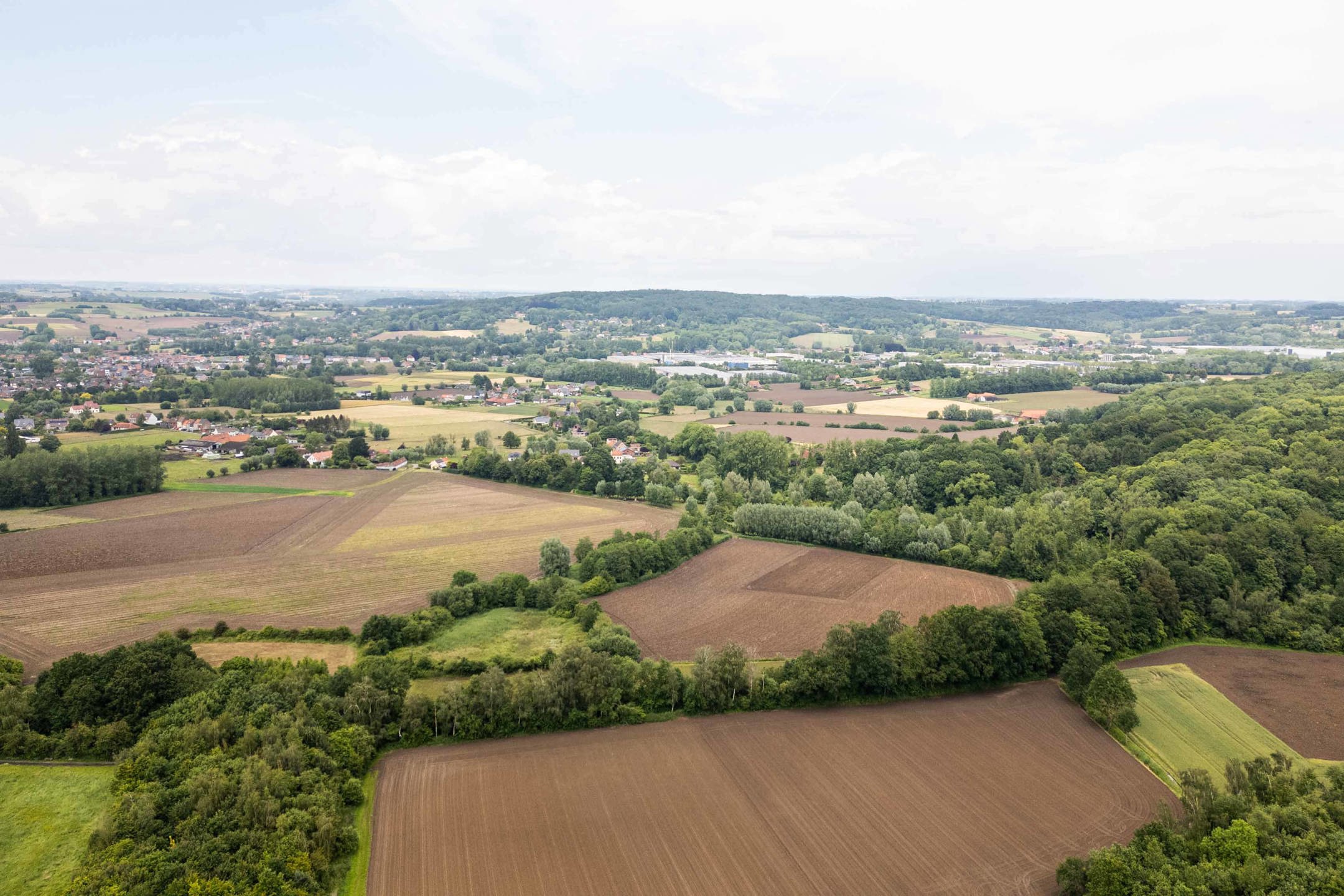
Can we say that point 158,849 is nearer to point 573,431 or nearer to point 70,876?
point 70,876

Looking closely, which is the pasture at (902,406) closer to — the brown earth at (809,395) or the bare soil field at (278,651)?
the brown earth at (809,395)

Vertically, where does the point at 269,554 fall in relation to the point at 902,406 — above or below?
below

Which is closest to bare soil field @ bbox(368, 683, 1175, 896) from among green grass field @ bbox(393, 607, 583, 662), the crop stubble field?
green grass field @ bbox(393, 607, 583, 662)

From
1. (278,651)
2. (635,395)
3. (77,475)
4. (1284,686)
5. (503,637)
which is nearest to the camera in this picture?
(1284,686)

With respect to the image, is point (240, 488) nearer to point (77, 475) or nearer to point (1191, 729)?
point (77, 475)

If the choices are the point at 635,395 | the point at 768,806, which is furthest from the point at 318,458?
the point at 768,806

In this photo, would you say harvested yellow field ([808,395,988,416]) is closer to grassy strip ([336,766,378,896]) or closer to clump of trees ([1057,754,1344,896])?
clump of trees ([1057,754,1344,896])

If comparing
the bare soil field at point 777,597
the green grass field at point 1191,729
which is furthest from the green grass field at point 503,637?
the green grass field at point 1191,729
